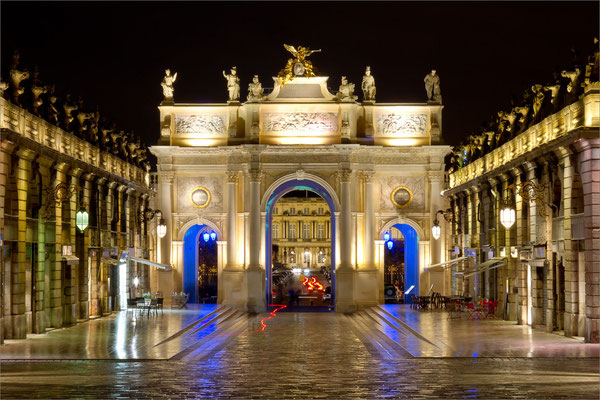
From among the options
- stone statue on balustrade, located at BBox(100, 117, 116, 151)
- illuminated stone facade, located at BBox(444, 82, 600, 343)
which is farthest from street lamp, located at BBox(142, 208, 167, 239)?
illuminated stone facade, located at BBox(444, 82, 600, 343)

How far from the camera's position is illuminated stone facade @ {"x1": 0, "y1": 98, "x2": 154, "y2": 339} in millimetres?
28812

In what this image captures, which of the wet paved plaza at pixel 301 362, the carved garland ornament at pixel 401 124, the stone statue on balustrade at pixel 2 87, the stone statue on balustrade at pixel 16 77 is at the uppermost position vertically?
the carved garland ornament at pixel 401 124

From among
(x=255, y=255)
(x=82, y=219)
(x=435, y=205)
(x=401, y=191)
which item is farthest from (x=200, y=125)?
(x=82, y=219)

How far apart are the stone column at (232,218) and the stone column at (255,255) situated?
95 centimetres

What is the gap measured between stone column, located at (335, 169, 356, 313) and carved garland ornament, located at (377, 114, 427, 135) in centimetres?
336

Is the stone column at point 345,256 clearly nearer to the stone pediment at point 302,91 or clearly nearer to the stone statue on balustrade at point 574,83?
the stone pediment at point 302,91

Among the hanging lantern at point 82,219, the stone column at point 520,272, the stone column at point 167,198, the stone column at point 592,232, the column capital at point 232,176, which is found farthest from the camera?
the stone column at point 167,198

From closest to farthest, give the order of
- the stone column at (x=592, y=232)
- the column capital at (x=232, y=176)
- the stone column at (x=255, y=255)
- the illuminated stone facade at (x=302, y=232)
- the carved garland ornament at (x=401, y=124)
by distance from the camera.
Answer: the stone column at (x=592, y=232)
the stone column at (x=255, y=255)
the column capital at (x=232, y=176)
the carved garland ornament at (x=401, y=124)
the illuminated stone facade at (x=302, y=232)

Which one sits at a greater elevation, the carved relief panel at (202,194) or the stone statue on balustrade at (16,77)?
the stone statue on balustrade at (16,77)

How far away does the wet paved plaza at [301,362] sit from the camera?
707 inches

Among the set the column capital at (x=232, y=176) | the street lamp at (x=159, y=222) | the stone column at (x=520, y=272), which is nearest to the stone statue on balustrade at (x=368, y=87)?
the column capital at (x=232, y=176)

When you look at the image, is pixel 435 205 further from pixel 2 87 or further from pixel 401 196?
pixel 2 87

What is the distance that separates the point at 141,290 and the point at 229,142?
894cm

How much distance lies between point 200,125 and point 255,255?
24.9 feet
